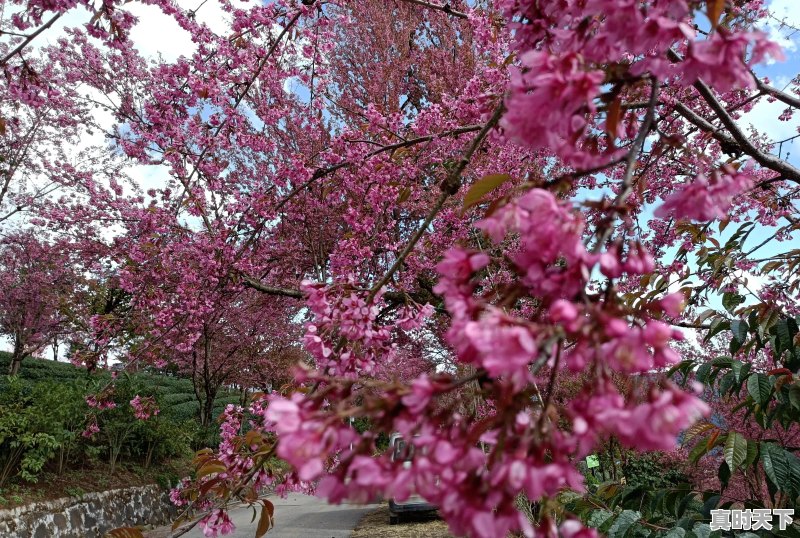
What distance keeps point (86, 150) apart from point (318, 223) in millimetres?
8520

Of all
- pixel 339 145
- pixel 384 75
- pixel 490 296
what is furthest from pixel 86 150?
pixel 490 296

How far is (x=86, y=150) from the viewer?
11688 millimetres

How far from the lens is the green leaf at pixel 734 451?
1.83 metres

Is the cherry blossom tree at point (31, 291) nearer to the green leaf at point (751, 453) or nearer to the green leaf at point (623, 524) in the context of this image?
the green leaf at point (623, 524)

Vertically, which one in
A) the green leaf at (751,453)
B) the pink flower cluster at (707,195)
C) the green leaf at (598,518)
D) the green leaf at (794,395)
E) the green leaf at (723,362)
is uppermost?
the pink flower cluster at (707,195)

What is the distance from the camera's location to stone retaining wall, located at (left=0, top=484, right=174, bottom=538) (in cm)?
507

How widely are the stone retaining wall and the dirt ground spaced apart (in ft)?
9.89

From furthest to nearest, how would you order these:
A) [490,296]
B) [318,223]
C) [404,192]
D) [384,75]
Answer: [384,75]
[318,223]
[404,192]
[490,296]

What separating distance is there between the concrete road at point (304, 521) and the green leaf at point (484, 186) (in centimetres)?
619

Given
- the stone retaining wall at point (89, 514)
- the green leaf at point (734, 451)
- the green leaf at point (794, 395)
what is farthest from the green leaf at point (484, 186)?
the stone retaining wall at point (89, 514)

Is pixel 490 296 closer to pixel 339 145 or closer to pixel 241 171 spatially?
pixel 339 145

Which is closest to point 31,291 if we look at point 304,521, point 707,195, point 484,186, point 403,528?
point 304,521

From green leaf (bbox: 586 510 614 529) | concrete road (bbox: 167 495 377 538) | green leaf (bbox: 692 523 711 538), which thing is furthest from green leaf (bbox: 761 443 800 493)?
concrete road (bbox: 167 495 377 538)

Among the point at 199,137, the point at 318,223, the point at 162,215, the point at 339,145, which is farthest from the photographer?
the point at 318,223
